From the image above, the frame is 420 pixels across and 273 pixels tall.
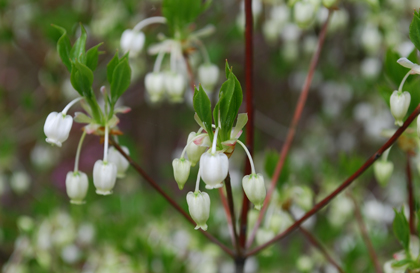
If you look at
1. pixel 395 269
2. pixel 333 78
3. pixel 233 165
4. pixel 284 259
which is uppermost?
pixel 395 269

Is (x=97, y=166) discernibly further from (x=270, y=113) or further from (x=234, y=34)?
(x=270, y=113)

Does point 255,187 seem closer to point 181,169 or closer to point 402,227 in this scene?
point 181,169

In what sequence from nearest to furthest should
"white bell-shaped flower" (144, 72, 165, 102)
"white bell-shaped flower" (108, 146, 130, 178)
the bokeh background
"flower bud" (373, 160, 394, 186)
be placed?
1. "white bell-shaped flower" (108, 146, 130, 178)
2. "flower bud" (373, 160, 394, 186)
3. "white bell-shaped flower" (144, 72, 165, 102)
4. the bokeh background

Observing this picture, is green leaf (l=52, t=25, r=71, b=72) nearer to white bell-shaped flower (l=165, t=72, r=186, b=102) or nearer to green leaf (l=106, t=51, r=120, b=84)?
green leaf (l=106, t=51, r=120, b=84)

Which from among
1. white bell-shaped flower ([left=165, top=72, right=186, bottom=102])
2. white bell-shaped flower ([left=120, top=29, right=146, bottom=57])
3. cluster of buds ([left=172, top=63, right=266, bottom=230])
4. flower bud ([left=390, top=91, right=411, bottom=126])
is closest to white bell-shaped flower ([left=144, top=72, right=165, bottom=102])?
white bell-shaped flower ([left=165, top=72, right=186, bottom=102])

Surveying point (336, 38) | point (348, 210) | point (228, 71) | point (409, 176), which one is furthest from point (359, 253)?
point (336, 38)

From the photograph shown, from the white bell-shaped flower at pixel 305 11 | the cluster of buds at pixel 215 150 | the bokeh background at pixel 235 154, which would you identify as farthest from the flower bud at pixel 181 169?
the white bell-shaped flower at pixel 305 11

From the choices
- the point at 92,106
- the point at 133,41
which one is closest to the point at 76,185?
the point at 92,106
